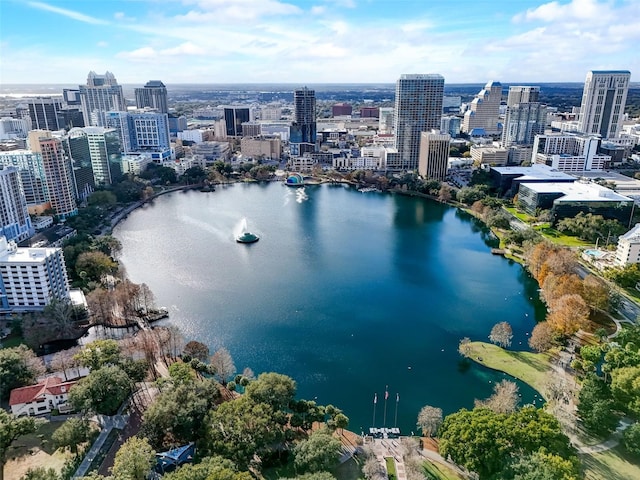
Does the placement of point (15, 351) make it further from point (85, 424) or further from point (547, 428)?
point (547, 428)

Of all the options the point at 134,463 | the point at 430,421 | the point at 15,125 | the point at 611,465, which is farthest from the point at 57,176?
the point at 611,465

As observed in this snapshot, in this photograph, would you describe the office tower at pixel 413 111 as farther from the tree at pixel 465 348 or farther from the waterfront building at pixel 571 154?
the tree at pixel 465 348

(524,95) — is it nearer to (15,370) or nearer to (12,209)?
(12,209)

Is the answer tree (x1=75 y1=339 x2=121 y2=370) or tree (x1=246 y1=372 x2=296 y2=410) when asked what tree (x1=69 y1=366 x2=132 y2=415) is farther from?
tree (x1=246 y1=372 x2=296 y2=410)

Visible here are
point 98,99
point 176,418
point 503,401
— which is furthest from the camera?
point 98,99

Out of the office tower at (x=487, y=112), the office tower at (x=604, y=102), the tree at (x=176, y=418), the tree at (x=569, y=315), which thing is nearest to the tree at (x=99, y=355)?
the tree at (x=176, y=418)

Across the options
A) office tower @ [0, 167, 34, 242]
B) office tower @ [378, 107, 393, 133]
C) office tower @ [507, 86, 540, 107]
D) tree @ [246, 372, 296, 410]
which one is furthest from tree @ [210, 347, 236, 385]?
office tower @ [378, 107, 393, 133]
